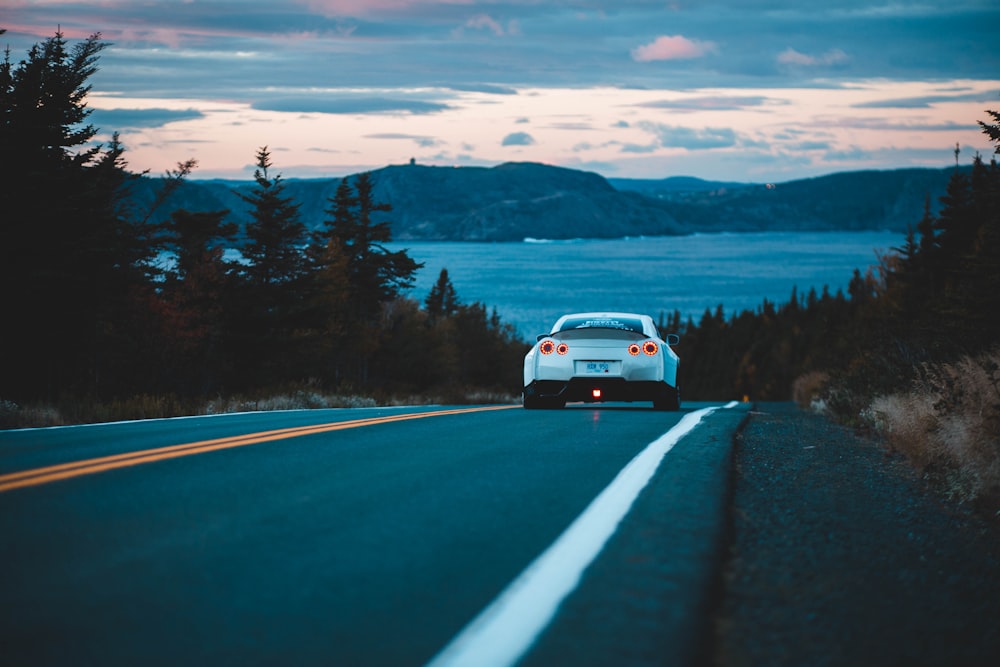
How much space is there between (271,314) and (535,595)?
165 feet

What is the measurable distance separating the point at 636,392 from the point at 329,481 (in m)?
9.51

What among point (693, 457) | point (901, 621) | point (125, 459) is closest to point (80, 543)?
point (125, 459)

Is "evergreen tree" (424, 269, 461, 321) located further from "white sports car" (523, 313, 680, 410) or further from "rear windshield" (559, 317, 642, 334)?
"white sports car" (523, 313, 680, 410)

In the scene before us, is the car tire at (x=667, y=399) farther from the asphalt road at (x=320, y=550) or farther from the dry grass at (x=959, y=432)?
the asphalt road at (x=320, y=550)

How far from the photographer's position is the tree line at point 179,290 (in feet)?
101

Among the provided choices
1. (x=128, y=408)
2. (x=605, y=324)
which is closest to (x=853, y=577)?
(x=605, y=324)

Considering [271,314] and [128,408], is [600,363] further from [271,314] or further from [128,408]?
[271,314]

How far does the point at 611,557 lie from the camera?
5047 millimetres

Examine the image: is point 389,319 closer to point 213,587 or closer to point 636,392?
point 636,392

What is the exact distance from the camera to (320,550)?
16.2ft

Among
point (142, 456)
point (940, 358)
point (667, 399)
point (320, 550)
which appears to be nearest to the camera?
point (320, 550)

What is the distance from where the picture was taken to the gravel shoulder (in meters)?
3.88

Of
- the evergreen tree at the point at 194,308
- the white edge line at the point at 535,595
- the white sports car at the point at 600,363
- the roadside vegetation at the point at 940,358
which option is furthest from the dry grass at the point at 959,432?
the evergreen tree at the point at 194,308

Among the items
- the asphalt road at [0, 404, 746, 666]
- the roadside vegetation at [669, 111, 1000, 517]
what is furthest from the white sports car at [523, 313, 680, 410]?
the asphalt road at [0, 404, 746, 666]
